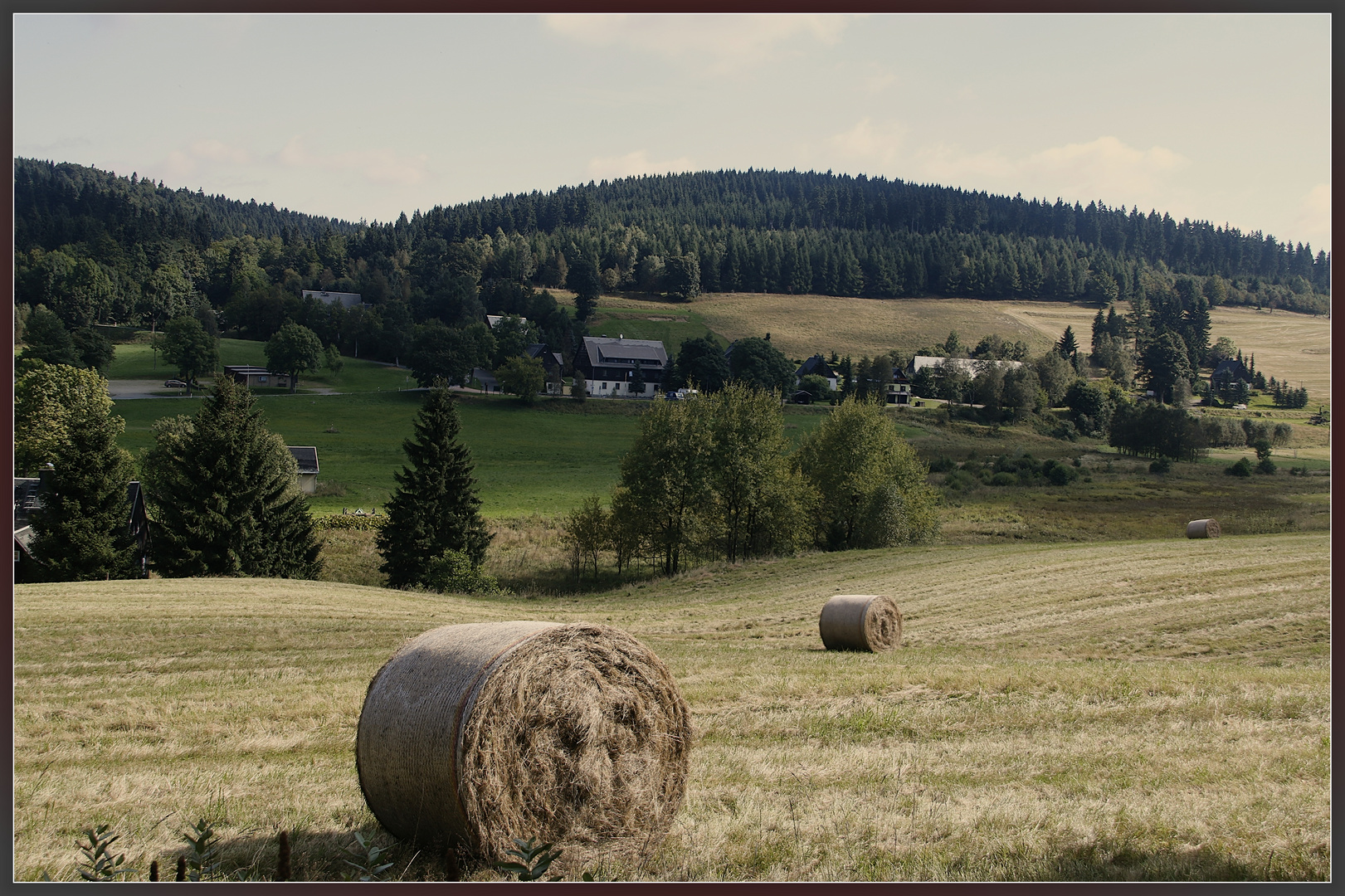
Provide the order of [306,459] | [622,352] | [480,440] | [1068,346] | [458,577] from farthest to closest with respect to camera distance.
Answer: [1068,346] → [622,352] → [480,440] → [306,459] → [458,577]

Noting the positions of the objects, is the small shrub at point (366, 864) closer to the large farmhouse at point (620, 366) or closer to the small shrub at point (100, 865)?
the small shrub at point (100, 865)

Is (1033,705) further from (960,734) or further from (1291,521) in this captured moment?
(1291,521)

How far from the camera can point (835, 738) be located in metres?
10.0

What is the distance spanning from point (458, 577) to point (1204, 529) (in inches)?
1177

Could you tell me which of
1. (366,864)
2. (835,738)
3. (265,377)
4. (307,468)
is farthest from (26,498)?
(265,377)

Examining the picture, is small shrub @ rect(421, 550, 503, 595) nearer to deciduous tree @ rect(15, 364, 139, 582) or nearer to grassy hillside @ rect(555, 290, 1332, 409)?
deciduous tree @ rect(15, 364, 139, 582)

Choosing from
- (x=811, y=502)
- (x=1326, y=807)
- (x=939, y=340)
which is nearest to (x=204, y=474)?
(x=811, y=502)

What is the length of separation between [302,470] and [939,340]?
107758 mm

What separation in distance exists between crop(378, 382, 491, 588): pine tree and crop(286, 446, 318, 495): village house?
16.7m

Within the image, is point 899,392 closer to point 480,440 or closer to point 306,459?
point 480,440

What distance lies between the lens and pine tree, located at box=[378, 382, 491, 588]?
127 feet

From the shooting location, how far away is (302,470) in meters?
55.2

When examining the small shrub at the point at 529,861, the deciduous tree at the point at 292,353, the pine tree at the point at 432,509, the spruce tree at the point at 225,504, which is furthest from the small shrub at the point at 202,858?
the deciduous tree at the point at 292,353

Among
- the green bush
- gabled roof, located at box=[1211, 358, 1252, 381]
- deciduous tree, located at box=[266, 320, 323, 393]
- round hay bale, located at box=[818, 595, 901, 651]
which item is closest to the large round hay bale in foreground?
round hay bale, located at box=[818, 595, 901, 651]
